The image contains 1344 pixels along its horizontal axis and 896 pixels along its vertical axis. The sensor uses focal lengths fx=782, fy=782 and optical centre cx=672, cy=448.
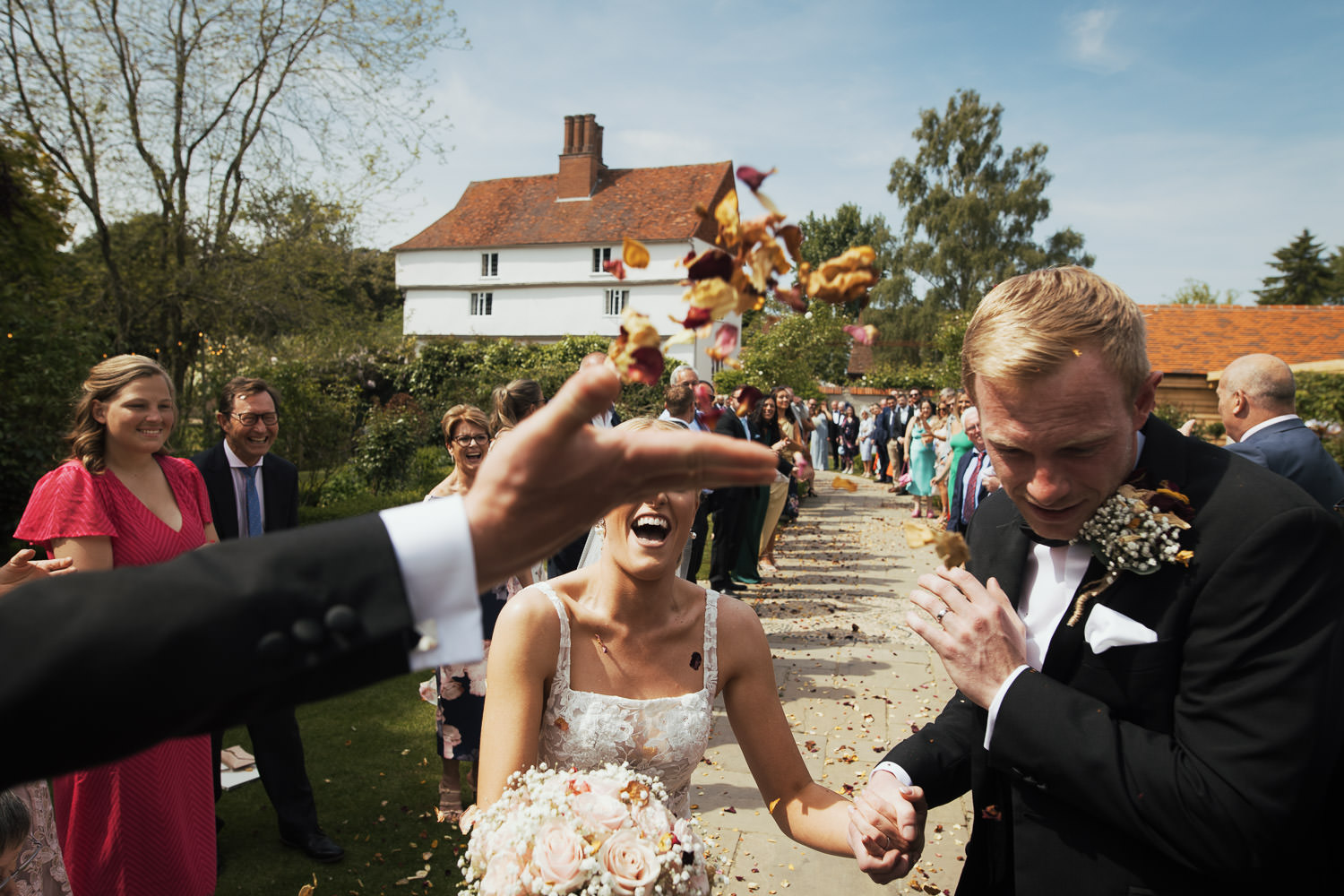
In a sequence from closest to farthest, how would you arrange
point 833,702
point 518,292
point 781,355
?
point 833,702
point 781,355
point 518,292

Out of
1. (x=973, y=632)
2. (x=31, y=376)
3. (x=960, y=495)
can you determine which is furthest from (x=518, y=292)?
(x=973, y=632)

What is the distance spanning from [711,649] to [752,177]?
1752 mm

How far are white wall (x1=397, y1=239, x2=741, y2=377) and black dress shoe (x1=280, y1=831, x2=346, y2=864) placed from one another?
37838mm

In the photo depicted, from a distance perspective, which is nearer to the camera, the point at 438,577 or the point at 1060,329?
the point at 438,577

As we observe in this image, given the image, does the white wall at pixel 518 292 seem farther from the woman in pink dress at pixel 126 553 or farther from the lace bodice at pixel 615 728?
the lace bodice at pixel 615 728

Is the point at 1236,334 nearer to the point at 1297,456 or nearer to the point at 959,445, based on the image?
the point at 959,445

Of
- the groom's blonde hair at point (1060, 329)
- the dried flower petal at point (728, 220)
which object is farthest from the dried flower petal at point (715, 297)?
the groom's blonde hair at point (1060, 329)

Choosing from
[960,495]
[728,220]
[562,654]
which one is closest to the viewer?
[728,220]

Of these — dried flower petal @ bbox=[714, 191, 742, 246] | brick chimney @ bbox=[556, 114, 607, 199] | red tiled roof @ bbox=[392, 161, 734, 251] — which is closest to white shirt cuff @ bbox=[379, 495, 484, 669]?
dried flower petal @ bbox=[714, 191, 742, 246]

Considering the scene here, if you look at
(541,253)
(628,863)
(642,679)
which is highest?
(541,253)

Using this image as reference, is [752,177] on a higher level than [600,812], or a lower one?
higher

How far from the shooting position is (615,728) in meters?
2.48

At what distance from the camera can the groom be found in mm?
1571

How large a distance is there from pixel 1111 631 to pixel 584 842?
132 centimetres
